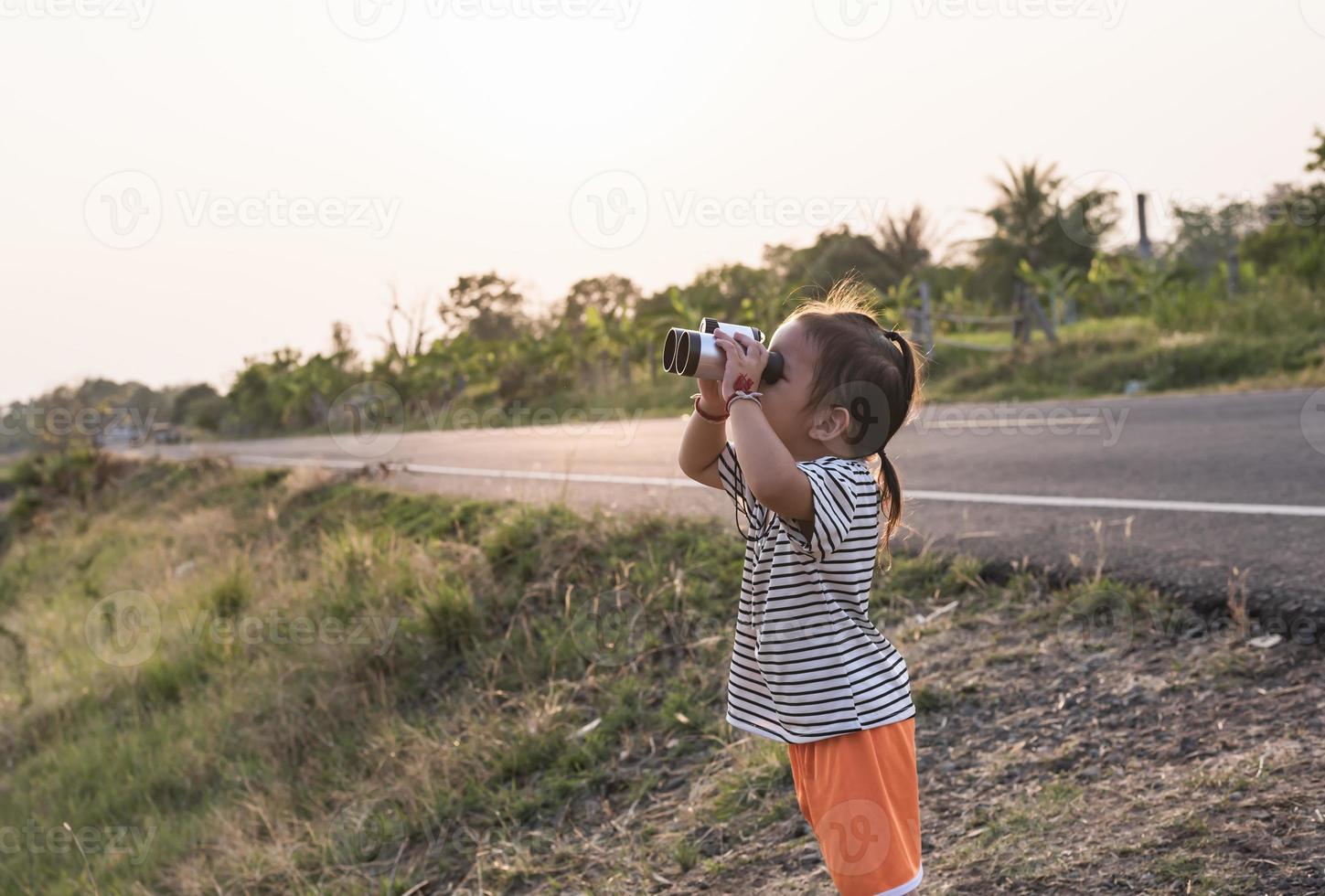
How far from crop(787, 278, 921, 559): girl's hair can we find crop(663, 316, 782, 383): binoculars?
9cm

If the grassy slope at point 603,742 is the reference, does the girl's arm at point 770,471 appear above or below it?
above

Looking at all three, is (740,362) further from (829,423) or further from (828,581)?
(828,581)

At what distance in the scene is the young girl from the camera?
1.87 m

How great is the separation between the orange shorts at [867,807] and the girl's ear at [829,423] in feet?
1.74

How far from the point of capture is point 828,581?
1.97m

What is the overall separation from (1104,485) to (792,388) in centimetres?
434

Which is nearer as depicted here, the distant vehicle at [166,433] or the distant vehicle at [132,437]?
the distant vehicle at [132,437]

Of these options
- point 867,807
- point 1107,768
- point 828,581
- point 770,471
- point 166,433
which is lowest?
point 1107,768

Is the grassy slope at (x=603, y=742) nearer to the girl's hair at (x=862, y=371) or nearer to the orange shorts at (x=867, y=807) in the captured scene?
the orange shorts at (x=867, y=807)

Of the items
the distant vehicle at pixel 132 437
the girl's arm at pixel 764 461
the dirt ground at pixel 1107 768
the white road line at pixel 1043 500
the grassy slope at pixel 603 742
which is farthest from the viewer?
the distant vehicle at pixel 132 437

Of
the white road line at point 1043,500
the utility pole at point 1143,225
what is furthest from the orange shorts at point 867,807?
the utility pole at point 1143,225

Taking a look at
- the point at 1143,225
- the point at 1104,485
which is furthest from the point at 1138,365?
the point at 1143,225

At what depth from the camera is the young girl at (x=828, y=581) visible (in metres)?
1.87

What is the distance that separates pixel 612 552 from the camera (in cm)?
512
